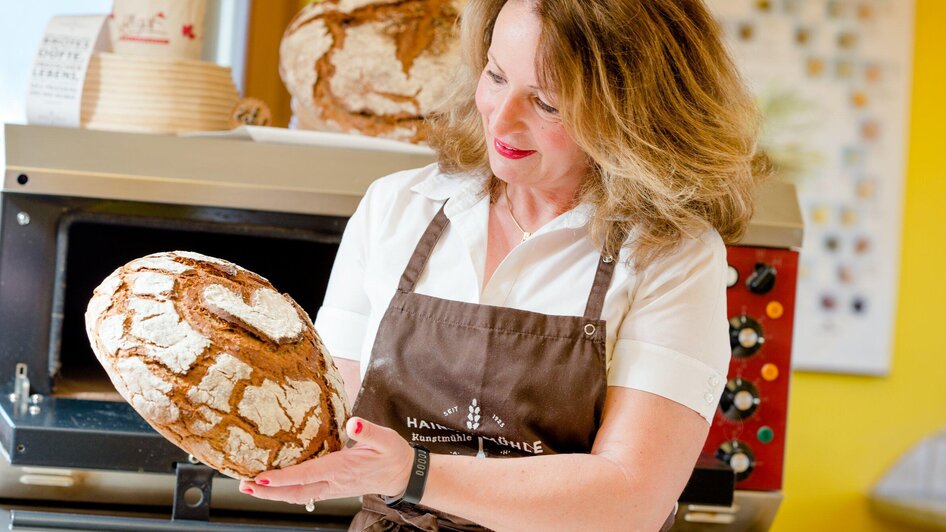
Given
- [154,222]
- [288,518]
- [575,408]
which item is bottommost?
[288,518]

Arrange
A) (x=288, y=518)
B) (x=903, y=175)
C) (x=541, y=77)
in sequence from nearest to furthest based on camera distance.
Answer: (x=541, y=77) < (x=288, y=518) < (x=903, y=175)

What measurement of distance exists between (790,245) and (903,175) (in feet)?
3.63

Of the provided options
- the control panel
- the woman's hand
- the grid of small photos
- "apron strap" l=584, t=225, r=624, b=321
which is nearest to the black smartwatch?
the woman's hand

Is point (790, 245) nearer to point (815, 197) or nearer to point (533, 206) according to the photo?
point (533, 206)

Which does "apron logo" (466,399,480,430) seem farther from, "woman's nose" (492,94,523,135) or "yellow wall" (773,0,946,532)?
"yellow wall" (773,0,946,532)

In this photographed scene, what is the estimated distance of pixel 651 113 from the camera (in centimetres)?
123

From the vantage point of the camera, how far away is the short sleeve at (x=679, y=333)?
3.84 feet

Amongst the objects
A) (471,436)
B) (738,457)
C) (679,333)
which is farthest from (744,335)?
(471,436)

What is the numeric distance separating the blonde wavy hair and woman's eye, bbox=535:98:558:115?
0.05ft

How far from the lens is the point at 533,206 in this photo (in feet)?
4.43

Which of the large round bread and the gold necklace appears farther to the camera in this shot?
the gold necklace

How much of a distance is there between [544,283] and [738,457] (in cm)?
53

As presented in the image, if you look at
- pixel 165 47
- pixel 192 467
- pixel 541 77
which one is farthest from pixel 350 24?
pixel 192 467

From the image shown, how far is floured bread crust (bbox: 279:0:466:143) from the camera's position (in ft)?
5.33
